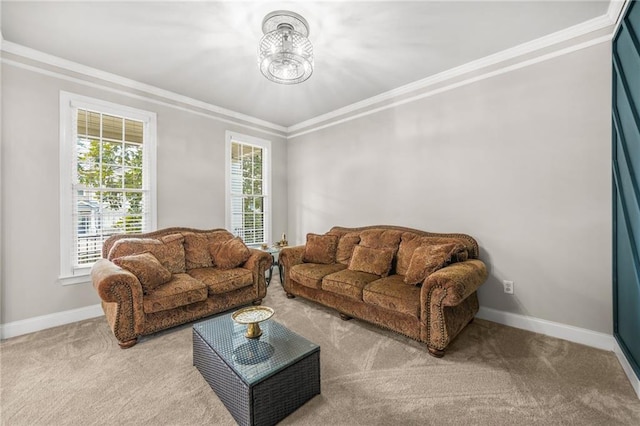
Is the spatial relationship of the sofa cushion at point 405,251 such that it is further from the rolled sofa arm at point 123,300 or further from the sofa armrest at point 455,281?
the rolled sofa arm at point 123,300

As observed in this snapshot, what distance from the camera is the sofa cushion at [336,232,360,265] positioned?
3664mm

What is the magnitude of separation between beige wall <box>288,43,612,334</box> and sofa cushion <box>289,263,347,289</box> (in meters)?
1.06

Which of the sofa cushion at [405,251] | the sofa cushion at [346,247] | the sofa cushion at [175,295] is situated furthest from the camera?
the sofa cushion at [346,247]

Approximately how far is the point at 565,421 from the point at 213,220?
4227mm

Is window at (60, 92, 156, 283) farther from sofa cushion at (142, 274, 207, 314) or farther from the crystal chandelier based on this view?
the crystal chandelier

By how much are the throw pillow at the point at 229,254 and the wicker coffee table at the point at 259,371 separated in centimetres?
140

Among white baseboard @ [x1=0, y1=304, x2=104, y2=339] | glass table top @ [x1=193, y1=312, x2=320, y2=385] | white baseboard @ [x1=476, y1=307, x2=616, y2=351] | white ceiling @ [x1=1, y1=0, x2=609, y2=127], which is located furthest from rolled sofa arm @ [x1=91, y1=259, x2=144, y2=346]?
white baseboard @ [x1=476, y1=307, x2=616, y2=351]

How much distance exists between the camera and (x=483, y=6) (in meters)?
2.17

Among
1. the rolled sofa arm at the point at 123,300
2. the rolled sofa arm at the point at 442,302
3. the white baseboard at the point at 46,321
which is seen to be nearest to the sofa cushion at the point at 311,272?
the rolled sofa arm at the point at 442,302

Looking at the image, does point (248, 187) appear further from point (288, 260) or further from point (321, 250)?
point (321, 250)

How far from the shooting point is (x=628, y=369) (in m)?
1.94

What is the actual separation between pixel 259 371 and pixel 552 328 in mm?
2782

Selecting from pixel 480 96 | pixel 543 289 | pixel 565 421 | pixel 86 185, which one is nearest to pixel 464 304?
pixel 543 289

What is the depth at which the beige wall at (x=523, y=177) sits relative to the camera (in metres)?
2.39
